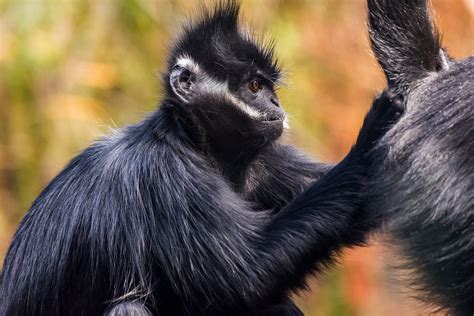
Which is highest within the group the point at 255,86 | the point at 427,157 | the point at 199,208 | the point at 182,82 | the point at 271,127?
the point at 182,82

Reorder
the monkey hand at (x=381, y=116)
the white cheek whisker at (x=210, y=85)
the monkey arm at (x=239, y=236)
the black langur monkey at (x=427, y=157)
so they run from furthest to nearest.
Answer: the white cheek whisker at (x=210, y=85), the monkey arm at (x=239, y=236), the monkey hand at (x=381, y=116), the black langur monkey at (x=427, y=157)

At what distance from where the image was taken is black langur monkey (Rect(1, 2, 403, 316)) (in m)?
4.42

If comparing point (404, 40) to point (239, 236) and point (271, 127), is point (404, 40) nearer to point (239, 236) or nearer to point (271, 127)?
point (271, 127)

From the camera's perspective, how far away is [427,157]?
404cm

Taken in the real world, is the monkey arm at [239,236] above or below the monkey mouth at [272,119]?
below

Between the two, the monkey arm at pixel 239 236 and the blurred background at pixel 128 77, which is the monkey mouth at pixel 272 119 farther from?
the blurred background at pixel 128 77

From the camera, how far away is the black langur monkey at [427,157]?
13.1ft

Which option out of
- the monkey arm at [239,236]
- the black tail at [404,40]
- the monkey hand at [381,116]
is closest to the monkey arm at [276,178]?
the monkey arm at [239,236]

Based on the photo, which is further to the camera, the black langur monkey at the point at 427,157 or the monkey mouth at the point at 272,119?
the monkey mouth at the point at 272,119

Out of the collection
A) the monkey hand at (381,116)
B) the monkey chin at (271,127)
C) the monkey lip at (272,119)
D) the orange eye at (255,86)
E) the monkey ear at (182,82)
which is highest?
the monkey ear at (182,82)

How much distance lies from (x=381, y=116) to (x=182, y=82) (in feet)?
4.10

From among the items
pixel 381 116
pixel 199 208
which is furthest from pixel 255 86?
pixel 381 116

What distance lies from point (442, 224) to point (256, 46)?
163 centimetres

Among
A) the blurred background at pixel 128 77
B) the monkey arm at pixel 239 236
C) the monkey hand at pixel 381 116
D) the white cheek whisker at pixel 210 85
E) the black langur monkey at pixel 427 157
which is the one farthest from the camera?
the blurred background at pixel 128 77
